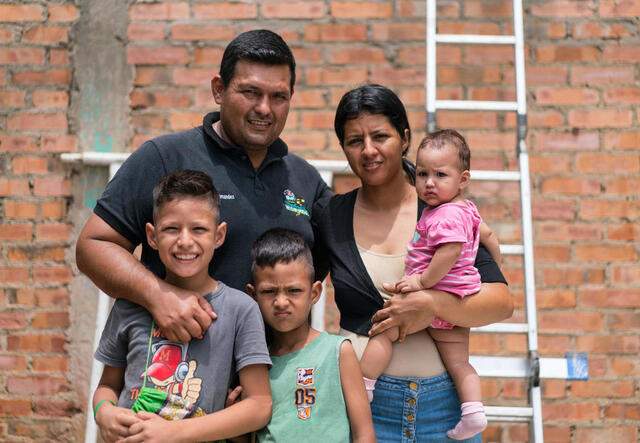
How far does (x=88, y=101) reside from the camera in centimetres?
333

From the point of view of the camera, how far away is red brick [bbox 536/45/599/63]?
323 centimetres

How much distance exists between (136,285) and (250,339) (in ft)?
1.19

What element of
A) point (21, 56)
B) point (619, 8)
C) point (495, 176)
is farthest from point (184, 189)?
point (619, 8)

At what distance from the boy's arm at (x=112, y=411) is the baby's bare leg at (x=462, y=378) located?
94 centimetres

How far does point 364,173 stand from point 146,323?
0.82m

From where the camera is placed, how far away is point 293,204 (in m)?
2.17

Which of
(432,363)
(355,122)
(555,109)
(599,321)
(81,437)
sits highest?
(555,109)

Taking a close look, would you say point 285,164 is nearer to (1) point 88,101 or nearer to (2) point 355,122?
(2) point 355,122

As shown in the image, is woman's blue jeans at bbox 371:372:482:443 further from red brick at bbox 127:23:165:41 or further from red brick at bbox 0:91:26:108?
red brick at bbox 0:91:26:108

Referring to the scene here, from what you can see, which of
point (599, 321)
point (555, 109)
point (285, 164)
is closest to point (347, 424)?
point (285, 164)

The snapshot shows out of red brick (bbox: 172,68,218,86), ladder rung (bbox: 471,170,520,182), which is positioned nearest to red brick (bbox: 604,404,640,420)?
ladder rung (bbox: 471,170,520,182)

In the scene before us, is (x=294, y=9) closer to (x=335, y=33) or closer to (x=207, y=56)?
(x=335, y=33)

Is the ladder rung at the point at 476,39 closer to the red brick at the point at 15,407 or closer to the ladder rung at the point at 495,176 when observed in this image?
the ladder rung at the point at 495,176

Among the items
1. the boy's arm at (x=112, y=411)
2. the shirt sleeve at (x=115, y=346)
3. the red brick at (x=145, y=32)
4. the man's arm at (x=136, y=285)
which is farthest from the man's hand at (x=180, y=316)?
the red brick at (x=145, y=32)
